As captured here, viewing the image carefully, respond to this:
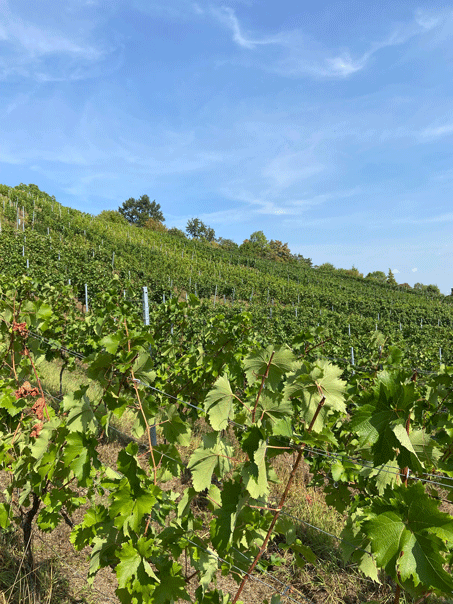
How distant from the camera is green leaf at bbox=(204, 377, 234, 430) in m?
1.32

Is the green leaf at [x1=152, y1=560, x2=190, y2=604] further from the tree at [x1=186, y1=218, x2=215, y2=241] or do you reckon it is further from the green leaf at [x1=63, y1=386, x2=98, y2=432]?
the tree at [x1=186, y1=218, x2=215, y2=241]

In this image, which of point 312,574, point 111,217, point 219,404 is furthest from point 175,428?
point 111,217

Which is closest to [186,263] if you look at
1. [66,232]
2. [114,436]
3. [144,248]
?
[144,248]

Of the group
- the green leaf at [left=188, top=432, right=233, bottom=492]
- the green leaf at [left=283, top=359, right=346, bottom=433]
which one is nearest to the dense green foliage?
the green leaf at [left=188, top=432, right=233, bottom=492]

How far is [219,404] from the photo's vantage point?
4.45 ft

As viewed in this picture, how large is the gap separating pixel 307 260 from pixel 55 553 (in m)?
69.6

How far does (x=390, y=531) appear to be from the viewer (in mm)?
931

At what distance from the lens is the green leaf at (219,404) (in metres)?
1.32

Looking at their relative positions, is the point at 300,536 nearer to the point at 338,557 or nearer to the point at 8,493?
the point at 338,557

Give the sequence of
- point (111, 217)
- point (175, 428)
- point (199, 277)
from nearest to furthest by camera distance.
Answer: point (175, 428), point (199, 277), point (111, 217)

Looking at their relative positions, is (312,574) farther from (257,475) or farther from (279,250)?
(279,250)

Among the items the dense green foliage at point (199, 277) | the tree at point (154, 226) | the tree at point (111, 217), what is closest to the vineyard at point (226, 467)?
the dense green foliage at point (199, 277)

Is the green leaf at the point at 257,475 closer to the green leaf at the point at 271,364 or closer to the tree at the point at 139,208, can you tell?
the green leaf at the point at 271,364

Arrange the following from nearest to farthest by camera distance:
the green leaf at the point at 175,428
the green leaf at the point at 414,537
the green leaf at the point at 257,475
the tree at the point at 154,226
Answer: the green leaf at the point at 414,537 → the green leaf at the point at 257,475 → the green leaf at the point at 175,428 → the tree at the point at 154,226
